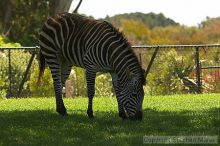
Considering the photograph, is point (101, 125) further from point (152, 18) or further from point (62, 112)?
point (152, 18)

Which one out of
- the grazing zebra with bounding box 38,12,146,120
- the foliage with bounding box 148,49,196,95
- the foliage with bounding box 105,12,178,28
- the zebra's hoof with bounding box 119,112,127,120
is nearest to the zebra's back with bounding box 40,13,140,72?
the grazing zebra with bounding box 38,12,146,120

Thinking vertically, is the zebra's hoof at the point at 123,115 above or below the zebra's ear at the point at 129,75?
below

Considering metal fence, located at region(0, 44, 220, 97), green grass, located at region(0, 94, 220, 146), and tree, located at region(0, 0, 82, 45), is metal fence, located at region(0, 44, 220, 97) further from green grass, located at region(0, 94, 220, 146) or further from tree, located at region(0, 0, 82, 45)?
tree, located at region(0, 0, 82, 45)

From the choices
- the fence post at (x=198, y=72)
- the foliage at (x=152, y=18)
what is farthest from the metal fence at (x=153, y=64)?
the foliage at (x=152, y=18)

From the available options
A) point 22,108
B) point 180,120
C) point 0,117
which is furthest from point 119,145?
point 22,108

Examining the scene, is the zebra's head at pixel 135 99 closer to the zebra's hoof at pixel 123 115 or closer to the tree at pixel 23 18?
the zebra's hoof at pixel 123 115

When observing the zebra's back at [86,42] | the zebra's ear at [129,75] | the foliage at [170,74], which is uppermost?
the zebra's back at [86,42]

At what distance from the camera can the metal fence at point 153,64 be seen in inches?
793

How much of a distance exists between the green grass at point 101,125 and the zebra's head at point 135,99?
171 mm

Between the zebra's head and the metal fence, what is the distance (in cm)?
912

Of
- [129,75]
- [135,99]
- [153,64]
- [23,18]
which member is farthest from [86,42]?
[23,18]

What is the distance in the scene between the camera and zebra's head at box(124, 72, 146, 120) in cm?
1060

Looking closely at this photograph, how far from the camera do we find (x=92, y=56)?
37.1 feet

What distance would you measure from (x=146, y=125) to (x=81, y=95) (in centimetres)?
1059
